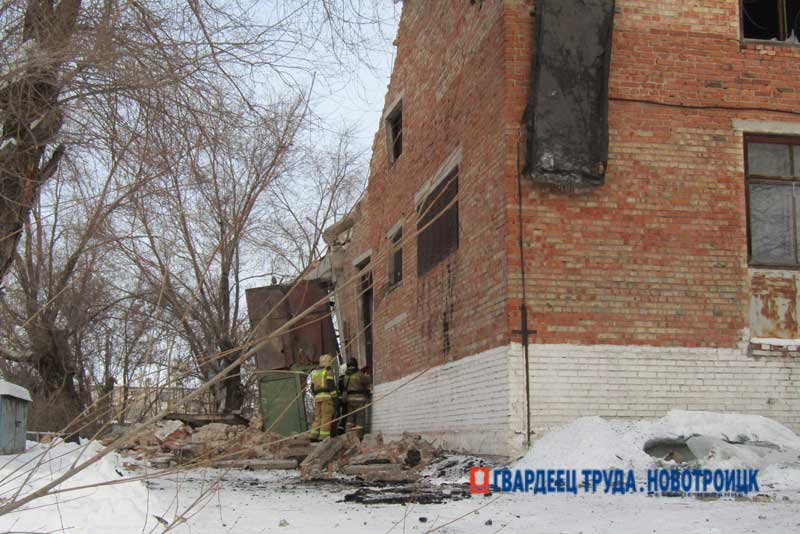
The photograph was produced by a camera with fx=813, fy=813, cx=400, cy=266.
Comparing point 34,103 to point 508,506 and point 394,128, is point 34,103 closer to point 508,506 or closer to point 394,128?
point 508,506

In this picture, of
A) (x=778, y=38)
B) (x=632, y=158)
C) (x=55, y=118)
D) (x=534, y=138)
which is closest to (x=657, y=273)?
(x=632, y=158)

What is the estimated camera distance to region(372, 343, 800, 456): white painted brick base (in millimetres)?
9078

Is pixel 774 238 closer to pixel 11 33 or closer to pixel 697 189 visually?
pixel 697 189

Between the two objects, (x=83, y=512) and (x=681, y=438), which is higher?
(x=681, y=438)

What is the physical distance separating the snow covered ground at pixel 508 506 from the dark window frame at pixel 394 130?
7.27 meters

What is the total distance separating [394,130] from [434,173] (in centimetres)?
617

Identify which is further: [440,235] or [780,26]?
[440,235]

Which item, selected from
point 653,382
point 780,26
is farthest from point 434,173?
point 780,26

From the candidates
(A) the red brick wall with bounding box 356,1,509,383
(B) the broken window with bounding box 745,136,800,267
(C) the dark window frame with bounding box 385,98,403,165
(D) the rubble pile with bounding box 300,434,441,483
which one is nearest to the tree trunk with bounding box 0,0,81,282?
(A) the red brick wall with bounding box 356,1,509,383

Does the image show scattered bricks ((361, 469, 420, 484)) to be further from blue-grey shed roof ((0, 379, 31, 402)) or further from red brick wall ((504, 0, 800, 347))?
blue-grey shed roof ((0, 379, 31, 402))

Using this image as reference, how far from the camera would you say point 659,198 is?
9672 mm

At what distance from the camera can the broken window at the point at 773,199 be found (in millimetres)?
9875

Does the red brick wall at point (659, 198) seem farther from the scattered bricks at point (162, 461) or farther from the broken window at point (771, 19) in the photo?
the scattered bricks at point (162, 461)

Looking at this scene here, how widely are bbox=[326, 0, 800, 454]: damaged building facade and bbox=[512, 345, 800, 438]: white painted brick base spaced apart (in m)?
0.02
